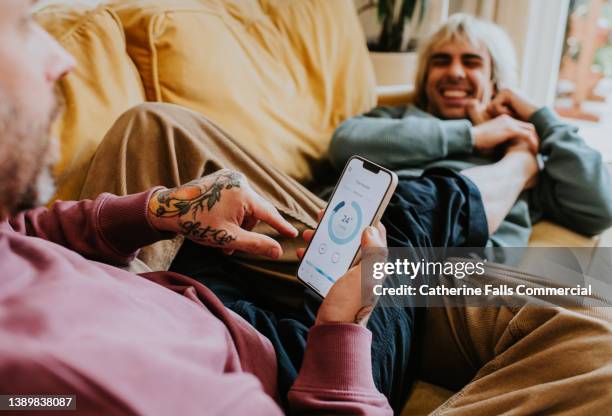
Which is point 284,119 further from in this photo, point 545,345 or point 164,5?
point 545,345

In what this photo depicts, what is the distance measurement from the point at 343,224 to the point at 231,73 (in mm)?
571

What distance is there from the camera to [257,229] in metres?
0.98

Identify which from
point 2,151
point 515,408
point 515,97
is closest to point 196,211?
point 2,151

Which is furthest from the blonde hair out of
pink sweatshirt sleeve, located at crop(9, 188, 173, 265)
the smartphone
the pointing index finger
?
pink sweatshirt sleeve, located at crop(9, 188, 173, 265)

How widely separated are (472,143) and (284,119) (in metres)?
0.48

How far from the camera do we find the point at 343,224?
0.86 m

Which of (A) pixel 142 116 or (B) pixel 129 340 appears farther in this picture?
(A) pixel 142 116

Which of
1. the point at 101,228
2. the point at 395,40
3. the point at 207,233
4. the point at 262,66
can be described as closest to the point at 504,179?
the point at 262,66

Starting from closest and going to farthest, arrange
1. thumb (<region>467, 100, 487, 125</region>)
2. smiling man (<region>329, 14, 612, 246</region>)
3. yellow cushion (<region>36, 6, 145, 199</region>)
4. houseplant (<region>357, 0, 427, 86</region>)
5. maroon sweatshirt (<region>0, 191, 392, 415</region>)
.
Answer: maroon sweatshirt (<region>0, 191, 392, 415</region>) < yellow cushion (<region>36, 6, 145, 199</region>) < smiling man (<region>329, 14, 612, 246</region>) < thumb (<region>467, 100, 487, 125</region>) < houseplant (<region>357, 0, 427, 86</region>)

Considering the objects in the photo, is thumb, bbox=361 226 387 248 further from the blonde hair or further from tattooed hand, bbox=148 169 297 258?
the blonde hair

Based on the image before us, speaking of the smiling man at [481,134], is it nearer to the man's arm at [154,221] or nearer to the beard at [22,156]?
the man's arm at [154,221]

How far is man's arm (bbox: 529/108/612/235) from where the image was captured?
125 centimetres

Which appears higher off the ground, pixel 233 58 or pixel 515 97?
pixel 233 58

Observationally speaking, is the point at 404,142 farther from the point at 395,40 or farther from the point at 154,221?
the point at 395,40
